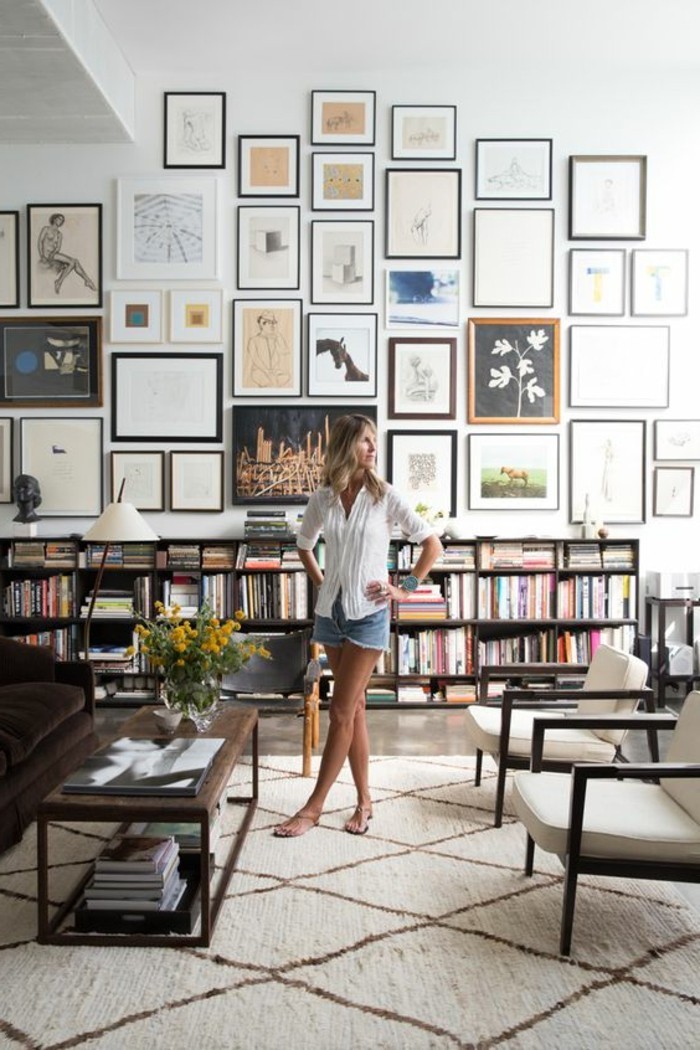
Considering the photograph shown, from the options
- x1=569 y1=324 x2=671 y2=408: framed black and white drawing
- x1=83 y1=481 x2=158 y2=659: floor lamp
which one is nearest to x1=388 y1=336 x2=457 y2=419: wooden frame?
x1=569 y1=324 x2=671 y2=408: framed black and white drawing

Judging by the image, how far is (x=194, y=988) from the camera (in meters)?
2.17

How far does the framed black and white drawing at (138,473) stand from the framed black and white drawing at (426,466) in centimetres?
151

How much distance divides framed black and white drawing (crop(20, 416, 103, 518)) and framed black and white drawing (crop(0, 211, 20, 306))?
801 millimetres

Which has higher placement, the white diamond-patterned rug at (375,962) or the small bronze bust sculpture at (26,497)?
the small bronze bust sculpture at (26,497)

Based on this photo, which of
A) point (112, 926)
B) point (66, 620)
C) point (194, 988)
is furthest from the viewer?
point (66, 620)

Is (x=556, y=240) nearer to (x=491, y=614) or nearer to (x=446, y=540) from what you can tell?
(x=446, y=540)

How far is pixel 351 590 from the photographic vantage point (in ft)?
10.4

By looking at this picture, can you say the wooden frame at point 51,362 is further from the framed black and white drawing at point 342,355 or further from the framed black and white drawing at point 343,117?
the framed black and white drawing at point 343,117

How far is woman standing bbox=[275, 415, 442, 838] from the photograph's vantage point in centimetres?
318

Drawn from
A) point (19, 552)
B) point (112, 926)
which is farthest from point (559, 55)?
point (112, 926)

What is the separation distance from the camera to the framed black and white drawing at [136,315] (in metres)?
5.55

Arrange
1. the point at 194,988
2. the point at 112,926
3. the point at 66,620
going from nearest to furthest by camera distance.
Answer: the point at 194,988 → the point at 112,926 → the point at 66,620

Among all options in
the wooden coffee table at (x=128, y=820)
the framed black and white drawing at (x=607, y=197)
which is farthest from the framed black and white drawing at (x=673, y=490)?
the wooden coffee table at (x=128, y=820)

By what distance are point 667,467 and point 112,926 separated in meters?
4.48
